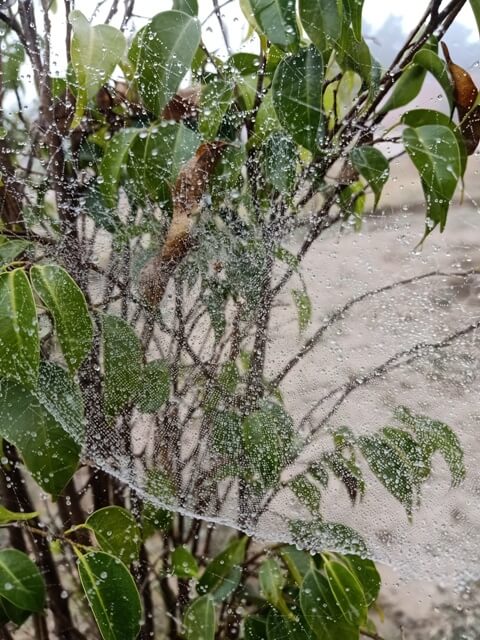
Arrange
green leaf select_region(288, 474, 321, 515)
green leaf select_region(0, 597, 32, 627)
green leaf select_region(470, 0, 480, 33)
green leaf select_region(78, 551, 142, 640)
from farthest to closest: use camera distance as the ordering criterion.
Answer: green leaf select_region(0, 597, 32, 627), green leaf select_region(78, 551, 142, 640), green leaf select_region(288, 474, 321, 515), green leaf select_region(470, 0, 480, 33)

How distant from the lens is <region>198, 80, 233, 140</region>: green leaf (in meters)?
0.40

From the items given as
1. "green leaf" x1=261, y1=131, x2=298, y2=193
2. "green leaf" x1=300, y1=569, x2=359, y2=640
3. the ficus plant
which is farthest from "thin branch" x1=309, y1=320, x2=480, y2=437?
"green leaf" x1=300, y1=569, x2=359, y2=640

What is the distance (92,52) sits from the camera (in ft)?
1.38

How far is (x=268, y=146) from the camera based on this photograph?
0.39m

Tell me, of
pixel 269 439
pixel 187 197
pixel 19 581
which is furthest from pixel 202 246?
pixel 19 581

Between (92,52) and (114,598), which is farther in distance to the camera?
(114,598)

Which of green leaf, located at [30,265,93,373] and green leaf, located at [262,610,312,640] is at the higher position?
green leaf, located at [30,265,93,373]

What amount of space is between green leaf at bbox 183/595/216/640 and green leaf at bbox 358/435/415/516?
253 mm

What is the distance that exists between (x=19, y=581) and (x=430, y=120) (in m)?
0.54

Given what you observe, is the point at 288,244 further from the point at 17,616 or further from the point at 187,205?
the point at 17,616

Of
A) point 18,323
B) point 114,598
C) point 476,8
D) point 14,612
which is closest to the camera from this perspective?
point 476,8

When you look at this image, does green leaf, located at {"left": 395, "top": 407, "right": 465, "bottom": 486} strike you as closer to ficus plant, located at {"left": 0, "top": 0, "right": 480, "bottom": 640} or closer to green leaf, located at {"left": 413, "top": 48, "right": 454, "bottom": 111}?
ficus plant, located at {"left": 0, "top": 0, "right": 480, "bottom": 640}

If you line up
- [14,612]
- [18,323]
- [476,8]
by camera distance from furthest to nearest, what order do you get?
[14,612] < [18,323] < [476,8]

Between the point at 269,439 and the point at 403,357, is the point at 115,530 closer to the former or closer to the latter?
the point at 269,439
